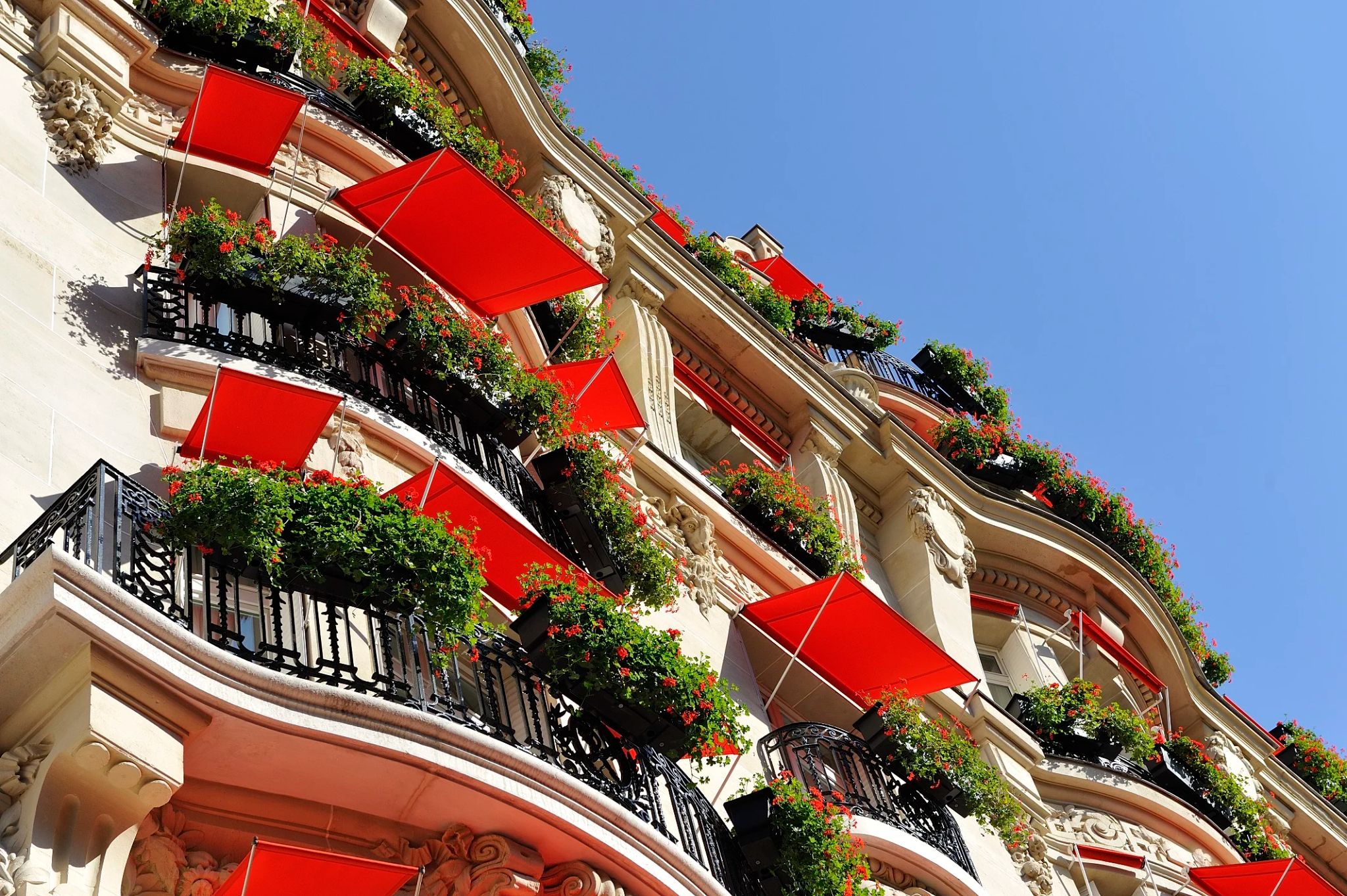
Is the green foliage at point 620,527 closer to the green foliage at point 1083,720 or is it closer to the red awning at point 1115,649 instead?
the green foliage at point 1083,720

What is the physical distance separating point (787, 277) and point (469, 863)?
17.4m

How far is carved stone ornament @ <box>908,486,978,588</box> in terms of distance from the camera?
17781 millimetres

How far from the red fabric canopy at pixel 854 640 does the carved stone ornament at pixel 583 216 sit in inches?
168

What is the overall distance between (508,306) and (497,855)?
5.97 metres

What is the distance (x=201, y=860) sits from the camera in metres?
7.72

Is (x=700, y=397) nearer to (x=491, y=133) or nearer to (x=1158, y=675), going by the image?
(x=491, y=133)

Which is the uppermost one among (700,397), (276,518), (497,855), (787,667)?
(700,397)

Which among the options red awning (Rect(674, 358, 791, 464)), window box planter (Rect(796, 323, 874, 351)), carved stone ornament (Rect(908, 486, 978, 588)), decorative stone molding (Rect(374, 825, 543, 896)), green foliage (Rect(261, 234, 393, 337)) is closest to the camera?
decorative stone molding (Rect(374, 825, 543, 896))

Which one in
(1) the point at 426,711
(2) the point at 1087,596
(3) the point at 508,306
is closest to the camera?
(1) the point at 426,711

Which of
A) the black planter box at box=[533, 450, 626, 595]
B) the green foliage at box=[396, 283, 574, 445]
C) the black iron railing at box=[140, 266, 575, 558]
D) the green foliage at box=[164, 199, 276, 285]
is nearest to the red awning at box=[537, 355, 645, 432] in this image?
the green foliage at box=[396, 283, 574, 445]

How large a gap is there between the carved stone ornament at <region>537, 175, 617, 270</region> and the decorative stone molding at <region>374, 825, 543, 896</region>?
27.7 feet

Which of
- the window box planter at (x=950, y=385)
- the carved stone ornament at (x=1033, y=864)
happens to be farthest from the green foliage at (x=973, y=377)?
the carved stone ornament at (x=1033, y=864)

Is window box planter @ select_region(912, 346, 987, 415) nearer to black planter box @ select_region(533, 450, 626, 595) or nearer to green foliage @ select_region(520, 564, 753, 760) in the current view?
black planter box @ select_region(533, 450, 626, 595)

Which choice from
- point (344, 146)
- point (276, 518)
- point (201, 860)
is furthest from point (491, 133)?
point (201, 860)
